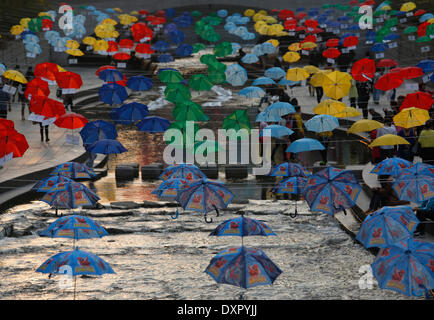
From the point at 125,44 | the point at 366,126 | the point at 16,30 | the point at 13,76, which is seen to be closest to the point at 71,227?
the point at 366,126

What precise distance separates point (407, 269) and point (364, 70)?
17.2 meters

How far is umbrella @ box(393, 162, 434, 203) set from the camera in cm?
1516

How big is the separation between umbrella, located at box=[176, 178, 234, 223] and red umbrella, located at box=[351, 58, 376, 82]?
1230 cm

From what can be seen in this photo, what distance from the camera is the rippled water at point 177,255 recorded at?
13.9 meters

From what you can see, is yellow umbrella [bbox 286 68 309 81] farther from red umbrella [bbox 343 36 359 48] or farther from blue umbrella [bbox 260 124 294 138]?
blue umbrella [bbox 260 124 294 138]

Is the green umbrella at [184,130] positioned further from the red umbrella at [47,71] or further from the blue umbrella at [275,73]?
the blue umbrella at [275,73]

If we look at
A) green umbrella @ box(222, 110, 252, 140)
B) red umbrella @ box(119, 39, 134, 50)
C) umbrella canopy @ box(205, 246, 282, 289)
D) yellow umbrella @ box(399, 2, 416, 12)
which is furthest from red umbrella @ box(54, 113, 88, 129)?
yellow umbrella @ box(399, 2, 416, 12)

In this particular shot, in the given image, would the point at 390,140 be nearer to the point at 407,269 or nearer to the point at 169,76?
the point at 407,269

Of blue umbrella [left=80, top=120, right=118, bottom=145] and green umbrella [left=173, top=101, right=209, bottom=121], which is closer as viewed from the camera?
blue umbrella [left=80, top=120, right=118, bottom=145]

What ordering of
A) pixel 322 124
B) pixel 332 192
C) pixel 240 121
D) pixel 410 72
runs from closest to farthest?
pixel 332 192, pixel 322 124, pixel 410 72, pixel 240 121

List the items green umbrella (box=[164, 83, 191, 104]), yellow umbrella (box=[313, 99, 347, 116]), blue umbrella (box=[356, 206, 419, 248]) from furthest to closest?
green umbrella (box=[164, 83, 191, 104]), yellow umbrella (box=[313, 99, 347, 116]), blue umbrella (box=[356, 206, 419, 248])

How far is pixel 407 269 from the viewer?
34.8ft

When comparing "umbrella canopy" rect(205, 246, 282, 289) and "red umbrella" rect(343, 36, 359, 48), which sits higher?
"red umbrella" rect(343, 36, 359, 48)
